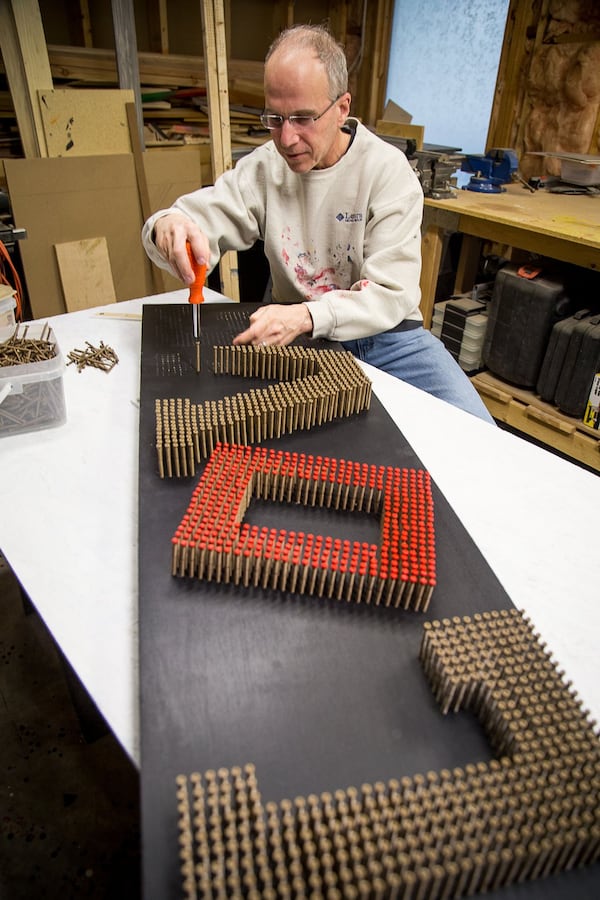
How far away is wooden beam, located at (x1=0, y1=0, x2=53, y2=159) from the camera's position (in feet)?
10.4

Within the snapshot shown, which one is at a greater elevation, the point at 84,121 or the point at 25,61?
the point at 25,61

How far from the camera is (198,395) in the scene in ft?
5.18

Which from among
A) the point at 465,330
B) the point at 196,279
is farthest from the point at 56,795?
the point at 465,330

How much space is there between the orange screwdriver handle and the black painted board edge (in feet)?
2.53

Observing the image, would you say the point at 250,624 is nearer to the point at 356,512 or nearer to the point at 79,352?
the point at 356,512

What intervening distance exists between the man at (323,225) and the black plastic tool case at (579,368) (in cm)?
116

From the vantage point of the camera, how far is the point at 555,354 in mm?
3033

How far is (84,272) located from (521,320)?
263cm

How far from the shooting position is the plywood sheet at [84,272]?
11.6 ft

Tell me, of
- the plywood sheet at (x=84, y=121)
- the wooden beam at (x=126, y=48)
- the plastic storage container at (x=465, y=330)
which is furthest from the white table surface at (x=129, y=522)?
the wooden beam at (x=126, y=48)

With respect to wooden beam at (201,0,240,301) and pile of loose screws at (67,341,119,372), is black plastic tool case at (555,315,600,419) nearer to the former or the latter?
wooden beam at (201,0,240,301)

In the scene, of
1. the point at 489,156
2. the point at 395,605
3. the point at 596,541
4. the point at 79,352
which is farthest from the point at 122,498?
the point at 489,156

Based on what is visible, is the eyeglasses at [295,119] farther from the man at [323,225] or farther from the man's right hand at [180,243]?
the man's right hand at [180,243]

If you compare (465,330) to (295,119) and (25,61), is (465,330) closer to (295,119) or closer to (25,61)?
(295,119)
